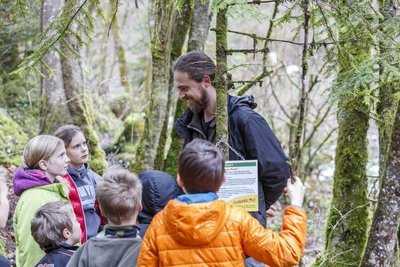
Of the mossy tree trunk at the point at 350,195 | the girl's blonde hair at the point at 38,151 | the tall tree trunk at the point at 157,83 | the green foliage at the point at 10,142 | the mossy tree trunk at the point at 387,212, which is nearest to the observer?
the girl's blonde hair at the point at 38,151

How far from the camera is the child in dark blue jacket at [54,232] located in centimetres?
344

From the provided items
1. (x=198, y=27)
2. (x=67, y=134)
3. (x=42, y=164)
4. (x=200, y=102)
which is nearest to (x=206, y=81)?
(x=200, y=102)

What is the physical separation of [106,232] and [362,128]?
336 cm

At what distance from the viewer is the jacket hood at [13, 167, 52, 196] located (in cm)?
400

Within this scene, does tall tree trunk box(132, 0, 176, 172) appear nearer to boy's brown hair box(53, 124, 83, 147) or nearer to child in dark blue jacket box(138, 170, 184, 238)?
boy's brown hair box(53, 124, 83, 147)

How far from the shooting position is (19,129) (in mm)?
9555

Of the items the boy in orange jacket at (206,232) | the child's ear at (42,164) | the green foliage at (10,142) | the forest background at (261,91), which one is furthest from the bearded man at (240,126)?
the green foliage at (10,142)

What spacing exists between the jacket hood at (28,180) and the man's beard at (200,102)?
132 cm

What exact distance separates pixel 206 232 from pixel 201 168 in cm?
34

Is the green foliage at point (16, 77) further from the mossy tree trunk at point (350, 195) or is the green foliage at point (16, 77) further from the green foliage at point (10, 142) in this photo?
the mossy tree trunk at point (350, 195)

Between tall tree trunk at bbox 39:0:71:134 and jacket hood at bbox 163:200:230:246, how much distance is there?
568 cm

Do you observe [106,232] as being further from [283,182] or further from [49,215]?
[283,182]

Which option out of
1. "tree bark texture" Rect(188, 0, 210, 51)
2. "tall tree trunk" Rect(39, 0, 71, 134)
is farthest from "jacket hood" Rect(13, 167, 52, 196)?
"tall tree trunk" Rect(39, 0, 71, 134)

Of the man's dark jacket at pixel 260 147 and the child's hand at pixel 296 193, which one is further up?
the man's dark jacket at pixel 260 147
